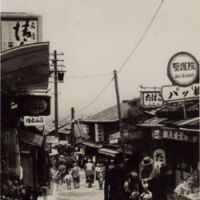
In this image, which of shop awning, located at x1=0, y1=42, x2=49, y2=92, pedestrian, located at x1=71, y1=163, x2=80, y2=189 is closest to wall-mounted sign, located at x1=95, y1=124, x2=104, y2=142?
pedestrian, located at x1=71, y1=163, x2=80, y2=189

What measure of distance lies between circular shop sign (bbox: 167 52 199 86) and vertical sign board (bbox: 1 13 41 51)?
3.65 metres

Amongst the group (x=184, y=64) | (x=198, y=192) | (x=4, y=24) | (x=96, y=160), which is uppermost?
(x=4, y=24)

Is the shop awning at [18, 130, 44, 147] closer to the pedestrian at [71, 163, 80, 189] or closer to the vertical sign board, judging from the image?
the vertical sign board

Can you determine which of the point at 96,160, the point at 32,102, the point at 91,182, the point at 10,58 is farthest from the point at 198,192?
the point at 96,160

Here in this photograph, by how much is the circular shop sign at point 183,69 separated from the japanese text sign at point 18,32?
3712 mm

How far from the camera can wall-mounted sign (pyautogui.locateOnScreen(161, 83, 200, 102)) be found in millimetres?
12177

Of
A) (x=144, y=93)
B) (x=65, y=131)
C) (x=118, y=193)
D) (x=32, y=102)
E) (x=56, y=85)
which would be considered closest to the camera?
(x=32, y=102)

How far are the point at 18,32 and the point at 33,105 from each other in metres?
1.78

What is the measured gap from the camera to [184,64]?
12.0 metres

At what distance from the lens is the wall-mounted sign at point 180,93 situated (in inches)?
479

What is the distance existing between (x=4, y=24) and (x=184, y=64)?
4690 millimetres

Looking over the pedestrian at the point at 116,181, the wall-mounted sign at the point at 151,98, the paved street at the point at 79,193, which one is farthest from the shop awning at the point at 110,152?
the pedestrian at the point at 116,181

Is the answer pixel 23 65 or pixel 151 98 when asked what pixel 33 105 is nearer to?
pixel 23 65

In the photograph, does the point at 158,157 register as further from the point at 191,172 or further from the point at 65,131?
the point at 65,131
